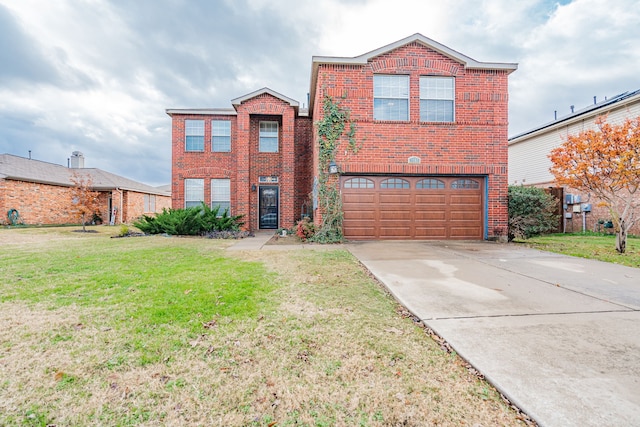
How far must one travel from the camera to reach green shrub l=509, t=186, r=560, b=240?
9266mm

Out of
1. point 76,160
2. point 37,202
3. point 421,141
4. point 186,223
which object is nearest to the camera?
point 421,141

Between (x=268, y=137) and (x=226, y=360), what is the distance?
13222 millimetres

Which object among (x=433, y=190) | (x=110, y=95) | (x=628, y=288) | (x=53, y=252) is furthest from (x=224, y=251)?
(x=110, y=95)

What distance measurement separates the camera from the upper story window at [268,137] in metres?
14.2

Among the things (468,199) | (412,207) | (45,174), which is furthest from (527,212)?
(45,174)

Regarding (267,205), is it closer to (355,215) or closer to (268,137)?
(268,137)

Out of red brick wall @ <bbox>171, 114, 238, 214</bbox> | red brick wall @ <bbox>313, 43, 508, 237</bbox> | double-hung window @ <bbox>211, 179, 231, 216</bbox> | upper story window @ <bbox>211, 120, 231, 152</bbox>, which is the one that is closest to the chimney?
red brick wall @ <bbox>171, 114, 238, 214</bbox>

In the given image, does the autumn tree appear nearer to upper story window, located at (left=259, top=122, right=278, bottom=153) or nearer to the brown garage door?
the brown garage door

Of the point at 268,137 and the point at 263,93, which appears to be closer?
the point at 263,93

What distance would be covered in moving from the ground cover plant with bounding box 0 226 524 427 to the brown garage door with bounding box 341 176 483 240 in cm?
542

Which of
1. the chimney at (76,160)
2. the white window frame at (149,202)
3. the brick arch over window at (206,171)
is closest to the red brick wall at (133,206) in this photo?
the white window frame at (149,202)

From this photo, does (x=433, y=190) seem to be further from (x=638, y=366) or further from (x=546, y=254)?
(x=638, y=366)

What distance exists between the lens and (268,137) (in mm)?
14203

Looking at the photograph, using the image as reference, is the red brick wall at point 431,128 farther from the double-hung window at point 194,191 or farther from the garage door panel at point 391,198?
the double-hung window at point 194,191
